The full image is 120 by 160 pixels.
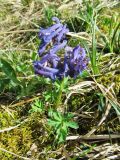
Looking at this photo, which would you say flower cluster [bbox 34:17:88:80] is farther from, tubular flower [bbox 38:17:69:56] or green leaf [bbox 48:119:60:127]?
green leaf [bbox 48:119:60:127]

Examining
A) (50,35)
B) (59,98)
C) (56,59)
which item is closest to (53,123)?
(59,98)

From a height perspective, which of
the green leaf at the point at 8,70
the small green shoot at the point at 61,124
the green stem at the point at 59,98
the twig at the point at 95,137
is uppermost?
the green leaf at the point at 8,70

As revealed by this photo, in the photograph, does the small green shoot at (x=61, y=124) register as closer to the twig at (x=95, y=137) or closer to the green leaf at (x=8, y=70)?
the twig at (x=95, y=137)

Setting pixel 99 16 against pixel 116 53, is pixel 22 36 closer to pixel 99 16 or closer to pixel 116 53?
pixel 99 16

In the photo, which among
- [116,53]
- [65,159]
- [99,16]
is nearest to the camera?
[65,159]

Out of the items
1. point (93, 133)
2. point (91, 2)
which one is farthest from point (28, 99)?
point (91, 2)

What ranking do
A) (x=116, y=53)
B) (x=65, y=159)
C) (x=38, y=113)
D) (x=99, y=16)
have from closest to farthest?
(x=65, y=159) → (x=38, y=113) → (x=116, y=53) → (x=99, y=16)

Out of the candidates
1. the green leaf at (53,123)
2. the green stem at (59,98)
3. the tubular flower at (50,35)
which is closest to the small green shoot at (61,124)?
the green leaf at (53,123)

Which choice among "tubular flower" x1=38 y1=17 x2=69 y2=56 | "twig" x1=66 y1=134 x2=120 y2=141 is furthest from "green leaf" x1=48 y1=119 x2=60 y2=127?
"tubular flower" x1=38 y1=17 x2=69 y2=56

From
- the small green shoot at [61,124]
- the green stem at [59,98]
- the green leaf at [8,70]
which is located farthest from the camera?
the green leaf at [8,70]
